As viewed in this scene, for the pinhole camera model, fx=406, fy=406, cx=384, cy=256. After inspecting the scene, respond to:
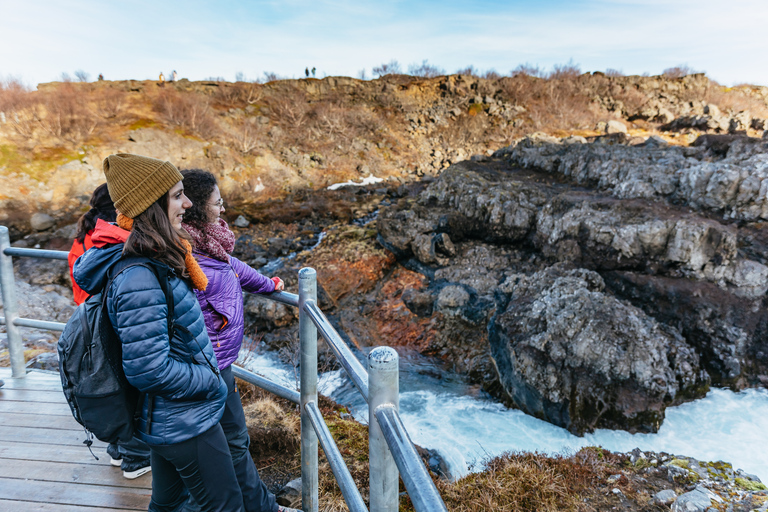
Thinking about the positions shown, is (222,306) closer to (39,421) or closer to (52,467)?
(52,467)

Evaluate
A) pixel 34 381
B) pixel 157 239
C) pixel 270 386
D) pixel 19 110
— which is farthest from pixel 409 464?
pixel 19 110

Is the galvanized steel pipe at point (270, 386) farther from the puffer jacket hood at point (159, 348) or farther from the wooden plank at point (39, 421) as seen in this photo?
the wooden plank at point (39, 421)

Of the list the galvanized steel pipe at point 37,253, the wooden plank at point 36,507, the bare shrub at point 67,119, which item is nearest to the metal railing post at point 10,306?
the galvanized steel pipe at point 37,253

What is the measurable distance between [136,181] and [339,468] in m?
1.40

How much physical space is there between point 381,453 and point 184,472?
41.5 inches

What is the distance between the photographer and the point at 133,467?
8.12 ft

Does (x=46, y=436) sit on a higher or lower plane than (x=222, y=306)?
lower

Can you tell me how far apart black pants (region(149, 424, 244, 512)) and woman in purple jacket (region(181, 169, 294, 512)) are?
28cm

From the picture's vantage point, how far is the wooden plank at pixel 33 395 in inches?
130

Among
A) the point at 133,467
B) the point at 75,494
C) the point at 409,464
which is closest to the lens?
the point at 409,464

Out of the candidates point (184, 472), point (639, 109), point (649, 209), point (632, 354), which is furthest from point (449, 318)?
point (639, 109)

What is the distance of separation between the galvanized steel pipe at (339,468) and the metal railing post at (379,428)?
0.13 meters

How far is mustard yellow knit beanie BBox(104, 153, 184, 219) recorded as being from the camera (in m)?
1.58

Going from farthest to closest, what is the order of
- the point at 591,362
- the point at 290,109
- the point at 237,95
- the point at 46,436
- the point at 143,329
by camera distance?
the point at 237,95, the point at 290,109, the point at 591,362, the point at 46,436, the point at 143,329
